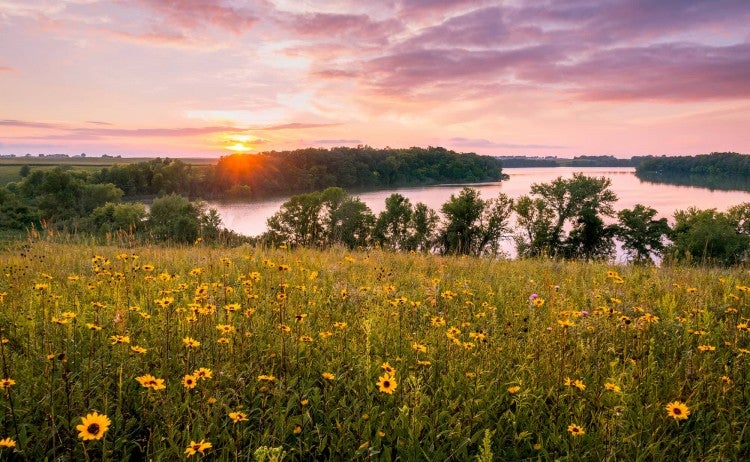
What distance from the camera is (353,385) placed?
2848mm

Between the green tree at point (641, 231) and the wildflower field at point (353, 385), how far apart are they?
1893 inches

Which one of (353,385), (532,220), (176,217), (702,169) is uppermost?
(702,169)

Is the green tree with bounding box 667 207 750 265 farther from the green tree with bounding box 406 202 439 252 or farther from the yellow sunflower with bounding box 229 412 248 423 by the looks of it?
the yellow sunflower with bounding box 229 412 248 423

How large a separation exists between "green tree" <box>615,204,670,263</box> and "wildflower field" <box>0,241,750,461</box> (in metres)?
48.1

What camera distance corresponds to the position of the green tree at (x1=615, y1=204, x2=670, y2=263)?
45.5 metres

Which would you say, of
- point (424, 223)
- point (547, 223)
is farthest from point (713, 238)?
point (424, 223)

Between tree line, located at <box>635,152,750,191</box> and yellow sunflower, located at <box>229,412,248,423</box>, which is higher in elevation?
tree line, located at <box>635,152,750,191</box>

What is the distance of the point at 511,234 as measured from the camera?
50.1m

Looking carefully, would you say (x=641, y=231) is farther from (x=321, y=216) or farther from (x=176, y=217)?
(x=176, y=217)

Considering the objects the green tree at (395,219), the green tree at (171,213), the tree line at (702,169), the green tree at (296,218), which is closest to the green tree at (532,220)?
the green tree at (395,219)

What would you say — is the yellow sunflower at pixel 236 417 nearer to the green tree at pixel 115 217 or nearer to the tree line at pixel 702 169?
the green tree at pixel 115 217

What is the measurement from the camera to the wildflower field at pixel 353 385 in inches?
90.0

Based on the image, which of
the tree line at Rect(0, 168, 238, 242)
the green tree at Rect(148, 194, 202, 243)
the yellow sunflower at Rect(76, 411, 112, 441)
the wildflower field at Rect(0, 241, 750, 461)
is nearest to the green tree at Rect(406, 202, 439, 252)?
the tree line at Rect(0, 168, 238, 242)

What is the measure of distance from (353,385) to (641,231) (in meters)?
51.8
